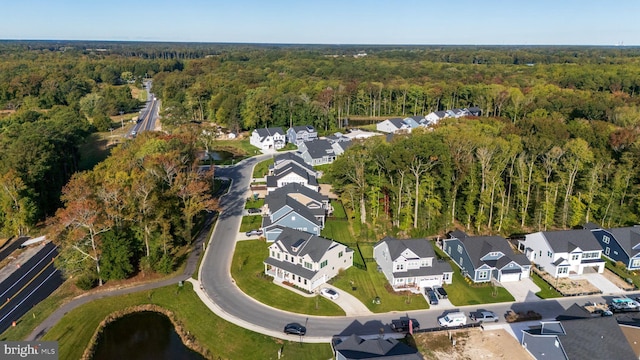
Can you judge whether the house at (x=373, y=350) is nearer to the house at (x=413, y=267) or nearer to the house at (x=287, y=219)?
the house at (x=413, y=267)

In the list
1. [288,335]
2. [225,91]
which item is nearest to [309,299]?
[288,335]

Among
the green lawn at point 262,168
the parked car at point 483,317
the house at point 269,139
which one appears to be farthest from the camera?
the house at point 269,139

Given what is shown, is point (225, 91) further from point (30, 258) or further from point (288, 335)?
point (288, 335)

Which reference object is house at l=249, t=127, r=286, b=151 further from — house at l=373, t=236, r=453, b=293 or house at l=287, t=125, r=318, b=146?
house at l=373, t=236, r=453, b=293

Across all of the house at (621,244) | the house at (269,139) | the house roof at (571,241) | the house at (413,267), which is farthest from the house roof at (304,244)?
the house at (269,139)

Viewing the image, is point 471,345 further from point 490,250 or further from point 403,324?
point 490,250

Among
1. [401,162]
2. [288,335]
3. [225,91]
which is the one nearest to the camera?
[288,335]

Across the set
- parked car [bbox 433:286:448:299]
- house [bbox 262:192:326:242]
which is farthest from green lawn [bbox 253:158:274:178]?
parked car [bbox 433:286:448:299]
